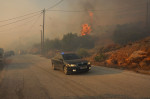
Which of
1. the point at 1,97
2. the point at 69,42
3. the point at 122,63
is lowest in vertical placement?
the point at 1,97

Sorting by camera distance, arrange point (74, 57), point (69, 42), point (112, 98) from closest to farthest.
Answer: point (112, 98), point (74, 57), point (69, 42)

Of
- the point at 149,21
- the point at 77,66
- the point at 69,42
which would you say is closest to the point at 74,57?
the point at 77,66

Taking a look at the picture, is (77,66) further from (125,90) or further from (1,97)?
(1,97)

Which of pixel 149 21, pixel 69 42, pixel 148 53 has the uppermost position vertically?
pixel 149 21

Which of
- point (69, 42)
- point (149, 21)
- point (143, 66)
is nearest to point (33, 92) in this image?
point (143, 66)

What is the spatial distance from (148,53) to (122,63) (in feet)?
7.60

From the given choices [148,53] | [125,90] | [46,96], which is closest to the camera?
[46,96]

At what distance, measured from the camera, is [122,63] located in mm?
12672

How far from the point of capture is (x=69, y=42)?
43.0m

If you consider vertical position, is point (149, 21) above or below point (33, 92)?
above

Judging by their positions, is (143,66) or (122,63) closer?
(143,66)

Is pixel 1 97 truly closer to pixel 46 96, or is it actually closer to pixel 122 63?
pixel 46 96

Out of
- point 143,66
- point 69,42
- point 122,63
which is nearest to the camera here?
point 143,66

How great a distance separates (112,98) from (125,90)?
3.63 ft
